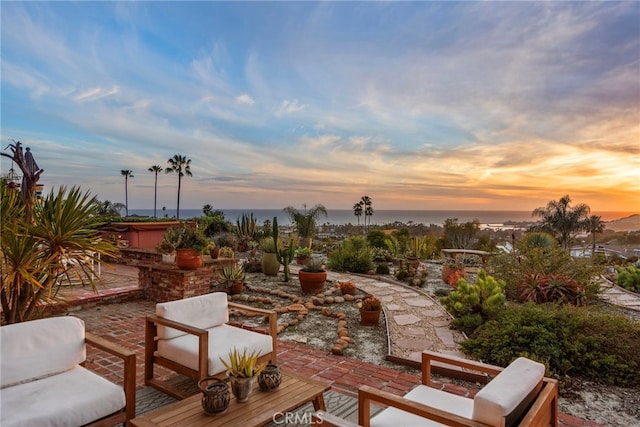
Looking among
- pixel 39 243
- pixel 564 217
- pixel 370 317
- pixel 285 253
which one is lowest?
pixel 370 317

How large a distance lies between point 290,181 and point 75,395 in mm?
15335

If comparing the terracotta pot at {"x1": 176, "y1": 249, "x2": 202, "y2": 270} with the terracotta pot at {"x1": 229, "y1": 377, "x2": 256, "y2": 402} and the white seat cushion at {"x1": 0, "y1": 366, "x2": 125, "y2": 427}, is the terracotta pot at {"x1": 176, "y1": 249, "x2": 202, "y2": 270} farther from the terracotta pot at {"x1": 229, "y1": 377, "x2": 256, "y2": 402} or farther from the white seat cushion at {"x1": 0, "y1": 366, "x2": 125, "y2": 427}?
the terracotta pot at {"x1": 229, "y1": 377, "x2": 256, "y2": 402}

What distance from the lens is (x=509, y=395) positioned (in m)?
1.60

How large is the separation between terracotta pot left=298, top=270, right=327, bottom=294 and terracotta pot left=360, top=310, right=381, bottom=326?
5.71ft

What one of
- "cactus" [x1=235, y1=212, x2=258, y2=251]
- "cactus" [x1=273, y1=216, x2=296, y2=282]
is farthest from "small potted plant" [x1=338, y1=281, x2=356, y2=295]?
"cactus" [x1=235, y1=212, x2=258, y2=251]

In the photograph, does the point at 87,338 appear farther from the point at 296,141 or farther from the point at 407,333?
the point at 296,141

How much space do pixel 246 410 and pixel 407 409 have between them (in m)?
0.92

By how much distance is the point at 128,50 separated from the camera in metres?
6.25

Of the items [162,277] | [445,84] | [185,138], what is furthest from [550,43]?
[185,138]

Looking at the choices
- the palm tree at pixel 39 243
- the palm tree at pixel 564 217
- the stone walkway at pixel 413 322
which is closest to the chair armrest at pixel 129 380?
the palm tree at pixel 39 243

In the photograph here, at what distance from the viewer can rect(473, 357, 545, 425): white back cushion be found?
1559mm

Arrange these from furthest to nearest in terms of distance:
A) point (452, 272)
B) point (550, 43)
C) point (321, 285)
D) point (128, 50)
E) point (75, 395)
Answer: point (452, 272) → point (321, 285) → point (128, 50) → point (550, 43) → point (75, 395)

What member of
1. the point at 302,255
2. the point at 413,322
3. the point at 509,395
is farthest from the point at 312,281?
the point at 509,395

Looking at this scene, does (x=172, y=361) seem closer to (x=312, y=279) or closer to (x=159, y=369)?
(x=159, y=369)
